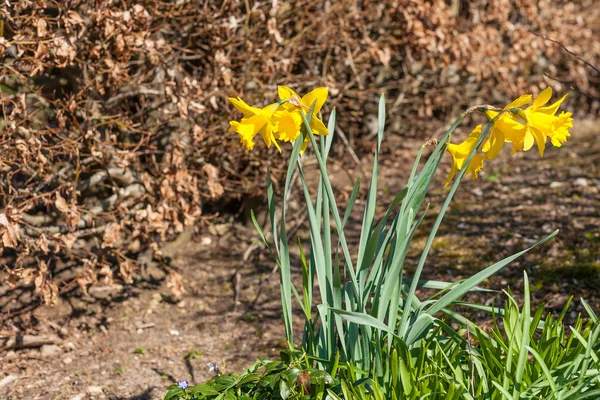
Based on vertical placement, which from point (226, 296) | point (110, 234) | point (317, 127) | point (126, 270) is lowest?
point (226, 296)

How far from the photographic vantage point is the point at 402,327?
225 centimetres

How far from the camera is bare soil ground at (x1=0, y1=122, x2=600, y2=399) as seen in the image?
3.37 metres

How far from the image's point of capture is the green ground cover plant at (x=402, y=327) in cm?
204

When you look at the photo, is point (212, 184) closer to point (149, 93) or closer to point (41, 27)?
point (149, 93)

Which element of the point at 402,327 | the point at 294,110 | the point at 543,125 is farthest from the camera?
the point at 402,327

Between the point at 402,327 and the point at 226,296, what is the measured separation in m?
2.15

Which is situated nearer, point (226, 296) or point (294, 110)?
point (294, 110)

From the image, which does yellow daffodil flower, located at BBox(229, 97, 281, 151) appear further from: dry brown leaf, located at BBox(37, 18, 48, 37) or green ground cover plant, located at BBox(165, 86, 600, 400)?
dry brown leaf, located at BBox(37, 18, 48, 37)

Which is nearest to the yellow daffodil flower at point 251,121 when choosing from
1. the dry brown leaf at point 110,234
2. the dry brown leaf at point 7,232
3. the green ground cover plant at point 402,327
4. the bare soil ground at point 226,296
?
the green ground cover plant at point 402,327

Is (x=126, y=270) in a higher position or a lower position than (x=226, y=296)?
higher

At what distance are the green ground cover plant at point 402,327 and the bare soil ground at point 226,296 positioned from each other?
1.13 meters

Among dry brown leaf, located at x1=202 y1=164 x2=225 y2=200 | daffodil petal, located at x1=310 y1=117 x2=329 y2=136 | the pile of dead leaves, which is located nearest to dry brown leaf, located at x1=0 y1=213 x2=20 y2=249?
the pile of dead leaves

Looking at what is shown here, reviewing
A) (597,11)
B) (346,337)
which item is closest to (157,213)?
(346,337)

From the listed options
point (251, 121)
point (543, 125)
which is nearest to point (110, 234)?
point (251, 121)
